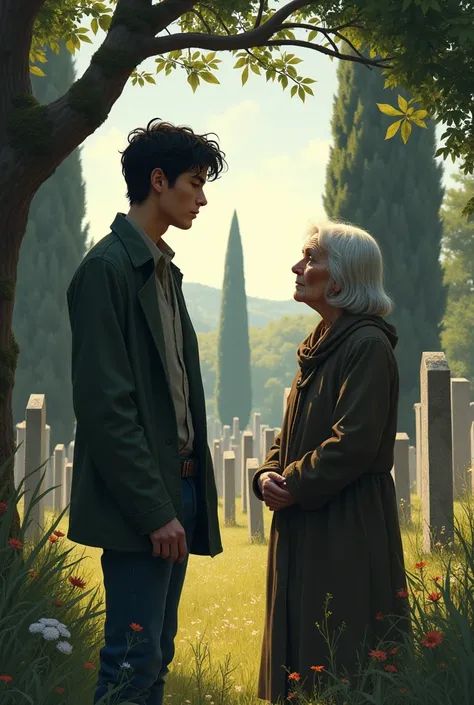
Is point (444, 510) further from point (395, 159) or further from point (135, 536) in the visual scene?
point (395, 159)

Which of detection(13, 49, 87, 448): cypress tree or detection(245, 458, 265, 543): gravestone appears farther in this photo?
detection(13, 49, 87, 448): cypress tree

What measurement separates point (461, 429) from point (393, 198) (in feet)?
42.5

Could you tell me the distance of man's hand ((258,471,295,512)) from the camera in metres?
Answer: 3.65

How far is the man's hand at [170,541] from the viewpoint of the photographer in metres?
2.91

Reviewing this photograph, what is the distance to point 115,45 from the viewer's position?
497 cm

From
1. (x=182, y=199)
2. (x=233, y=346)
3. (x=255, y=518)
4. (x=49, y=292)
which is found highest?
(x=49, y=292)

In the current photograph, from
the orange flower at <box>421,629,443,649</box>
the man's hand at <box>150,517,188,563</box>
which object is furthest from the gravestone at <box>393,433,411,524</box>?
the man's hand at <box>150,517,188,563</box>

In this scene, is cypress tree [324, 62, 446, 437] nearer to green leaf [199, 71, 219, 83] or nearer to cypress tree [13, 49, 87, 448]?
cypress tree [13, 49, 87, 448]

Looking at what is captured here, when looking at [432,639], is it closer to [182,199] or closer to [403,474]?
[182,199]

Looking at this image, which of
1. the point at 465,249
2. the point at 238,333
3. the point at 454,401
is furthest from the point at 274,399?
the point at 454,401

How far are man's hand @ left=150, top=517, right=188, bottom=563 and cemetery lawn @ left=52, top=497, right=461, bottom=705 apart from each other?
3.20ft

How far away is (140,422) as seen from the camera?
301cm

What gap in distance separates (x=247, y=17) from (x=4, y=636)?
4.52m

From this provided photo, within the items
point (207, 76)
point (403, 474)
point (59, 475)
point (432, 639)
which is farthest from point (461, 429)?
point (432, 639)
